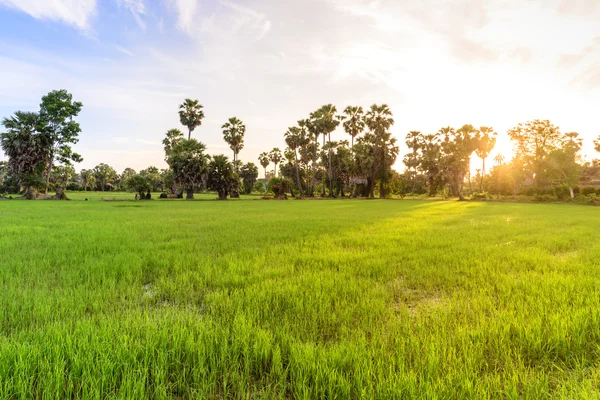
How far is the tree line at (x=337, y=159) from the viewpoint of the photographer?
3950 cm

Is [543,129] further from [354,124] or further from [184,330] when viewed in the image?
[184,330]

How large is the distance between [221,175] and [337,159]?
2681 centimetres

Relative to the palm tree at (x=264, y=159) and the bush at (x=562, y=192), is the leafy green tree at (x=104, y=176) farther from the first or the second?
the bush at (x=562, y=192)

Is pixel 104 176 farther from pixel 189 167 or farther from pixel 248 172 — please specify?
pixel 189 167

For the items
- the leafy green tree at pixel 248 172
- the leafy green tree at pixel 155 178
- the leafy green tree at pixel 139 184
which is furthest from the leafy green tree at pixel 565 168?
the leafy green tree at pixel 155 178

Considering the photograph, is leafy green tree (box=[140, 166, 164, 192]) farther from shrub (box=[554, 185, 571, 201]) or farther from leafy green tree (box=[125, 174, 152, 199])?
shrub (box=[554, 185, 571, 201])

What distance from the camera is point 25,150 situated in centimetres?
3794

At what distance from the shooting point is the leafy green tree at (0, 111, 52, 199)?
37.3m

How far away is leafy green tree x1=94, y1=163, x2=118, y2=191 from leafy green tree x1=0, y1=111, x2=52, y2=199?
235 feet

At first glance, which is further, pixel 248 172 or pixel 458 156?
pixel 248 172

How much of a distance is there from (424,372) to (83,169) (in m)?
135

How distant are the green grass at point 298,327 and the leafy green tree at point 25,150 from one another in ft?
148

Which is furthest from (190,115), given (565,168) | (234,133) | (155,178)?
(565,168)

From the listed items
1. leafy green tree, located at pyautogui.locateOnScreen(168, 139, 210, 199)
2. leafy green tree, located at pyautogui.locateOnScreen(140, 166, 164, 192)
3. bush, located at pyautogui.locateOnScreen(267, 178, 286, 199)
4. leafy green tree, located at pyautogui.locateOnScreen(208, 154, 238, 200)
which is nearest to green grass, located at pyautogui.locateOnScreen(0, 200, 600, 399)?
leafy green tree, located at pyautogui.locateOnScreen(168, 139, 210, 199)
